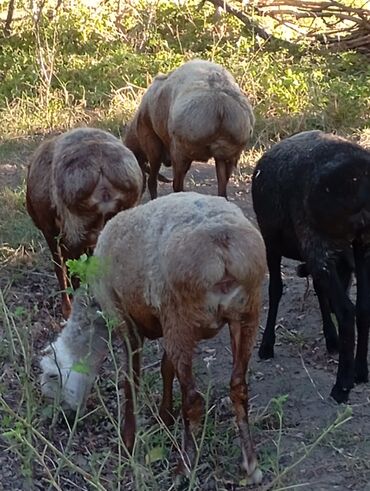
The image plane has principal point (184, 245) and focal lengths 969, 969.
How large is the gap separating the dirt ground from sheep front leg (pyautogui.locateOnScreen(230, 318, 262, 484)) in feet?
0.35

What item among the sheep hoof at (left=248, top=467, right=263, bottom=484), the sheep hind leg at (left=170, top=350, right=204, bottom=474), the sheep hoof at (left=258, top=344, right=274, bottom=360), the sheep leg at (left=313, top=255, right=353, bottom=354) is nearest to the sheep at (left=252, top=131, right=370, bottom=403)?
the sheep leg at (left=313, top=255, right=353, bottom=354)

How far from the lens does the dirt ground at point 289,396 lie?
4.41 metres

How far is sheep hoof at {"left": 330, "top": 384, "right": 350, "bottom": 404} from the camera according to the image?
5023mm

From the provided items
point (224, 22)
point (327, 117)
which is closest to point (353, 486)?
point (327, 117)

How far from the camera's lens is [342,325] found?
4.93 m

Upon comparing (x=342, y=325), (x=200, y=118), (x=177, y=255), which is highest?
(x=177, y=255)

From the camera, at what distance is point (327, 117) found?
968cm

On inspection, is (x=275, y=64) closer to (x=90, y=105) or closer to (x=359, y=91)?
(x=359, y=91)

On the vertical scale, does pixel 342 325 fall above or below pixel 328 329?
above

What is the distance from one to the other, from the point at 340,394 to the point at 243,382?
38.9 inches

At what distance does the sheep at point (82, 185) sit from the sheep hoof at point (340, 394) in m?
1.52

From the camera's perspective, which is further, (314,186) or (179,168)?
(179,168)

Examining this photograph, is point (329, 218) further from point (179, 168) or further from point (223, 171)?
point (179, 168)

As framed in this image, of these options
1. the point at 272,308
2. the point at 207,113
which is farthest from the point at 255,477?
the point at 207,113
